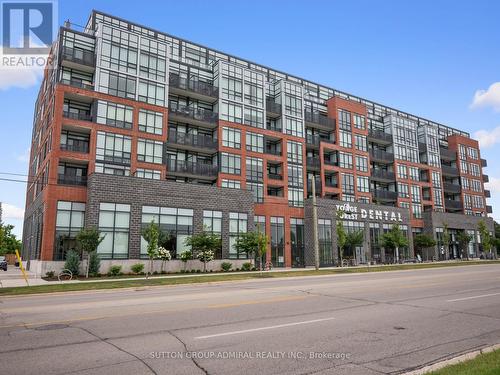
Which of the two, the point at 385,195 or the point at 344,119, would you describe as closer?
the point at 344,119

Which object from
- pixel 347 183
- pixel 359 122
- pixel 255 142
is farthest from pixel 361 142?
pixel 255 142

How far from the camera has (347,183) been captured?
60.0 metres

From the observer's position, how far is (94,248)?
31906 mm

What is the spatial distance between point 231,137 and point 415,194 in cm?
3963

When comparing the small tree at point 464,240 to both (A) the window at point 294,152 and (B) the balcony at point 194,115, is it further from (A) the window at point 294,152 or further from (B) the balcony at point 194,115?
(B) the balcony at point 194,115

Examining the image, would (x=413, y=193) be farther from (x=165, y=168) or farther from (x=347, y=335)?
(x=347, y=335)

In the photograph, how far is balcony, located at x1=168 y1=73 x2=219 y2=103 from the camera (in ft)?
153

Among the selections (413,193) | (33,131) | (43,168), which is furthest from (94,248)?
(413,193)

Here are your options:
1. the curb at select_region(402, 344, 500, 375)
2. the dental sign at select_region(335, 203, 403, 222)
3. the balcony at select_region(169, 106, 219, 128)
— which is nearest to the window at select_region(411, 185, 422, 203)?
the dental sign at select_region(335, 203, 403, 222)

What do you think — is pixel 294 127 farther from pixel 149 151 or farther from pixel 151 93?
pixel 149 151

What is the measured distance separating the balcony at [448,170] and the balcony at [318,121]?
106ft

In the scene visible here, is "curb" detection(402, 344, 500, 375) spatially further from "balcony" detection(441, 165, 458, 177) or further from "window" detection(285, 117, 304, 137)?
"balcony" detection(441, 165, 458, 177)

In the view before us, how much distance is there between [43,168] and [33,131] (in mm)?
20337

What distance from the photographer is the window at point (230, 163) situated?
47250 millimetres
